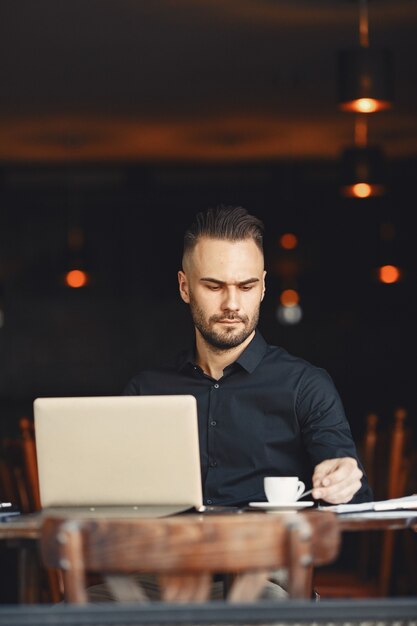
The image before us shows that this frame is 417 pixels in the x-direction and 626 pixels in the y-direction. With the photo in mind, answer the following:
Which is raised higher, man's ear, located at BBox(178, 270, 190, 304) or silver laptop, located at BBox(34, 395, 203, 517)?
man's ear, located at BBox(178, 270, 190, 304)

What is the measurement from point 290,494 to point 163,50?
15.9 ft

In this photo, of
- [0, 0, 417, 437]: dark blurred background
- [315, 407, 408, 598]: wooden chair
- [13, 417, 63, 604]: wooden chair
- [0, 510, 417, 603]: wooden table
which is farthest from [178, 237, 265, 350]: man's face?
[0, 0, 417, 437]: dark blurred background

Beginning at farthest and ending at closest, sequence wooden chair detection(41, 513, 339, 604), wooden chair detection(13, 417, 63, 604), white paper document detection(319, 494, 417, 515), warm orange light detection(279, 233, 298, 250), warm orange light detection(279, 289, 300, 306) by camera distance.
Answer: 1. warm orange light detection(279, 289, 300, 306)
2. warm orange light detection(279, 233, 298, 250)
3. wooden chair detection(13, 417, 63, 604)
4. white paper document detection(319, 494, 417, 515)
5. wooden chair detection(41, 513, 339, 604)

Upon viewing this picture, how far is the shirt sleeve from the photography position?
3.13m

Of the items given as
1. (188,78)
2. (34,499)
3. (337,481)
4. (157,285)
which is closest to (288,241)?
(157,285)

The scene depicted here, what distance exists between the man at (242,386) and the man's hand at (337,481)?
23 centimetres

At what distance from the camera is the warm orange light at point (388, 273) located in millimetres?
11102

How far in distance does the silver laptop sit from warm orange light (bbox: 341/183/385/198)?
4.35 meters

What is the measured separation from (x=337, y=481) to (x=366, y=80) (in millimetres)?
2817

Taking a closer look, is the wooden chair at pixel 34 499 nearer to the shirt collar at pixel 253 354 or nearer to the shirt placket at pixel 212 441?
the shirt placket at pixel 212 441

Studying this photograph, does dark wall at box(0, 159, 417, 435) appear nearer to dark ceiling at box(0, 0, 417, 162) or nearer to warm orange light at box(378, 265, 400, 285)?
warm orange light at box(378, 265, 400, 285)

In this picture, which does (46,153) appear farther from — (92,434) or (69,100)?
(92,434)

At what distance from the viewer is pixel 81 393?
39.8 ft

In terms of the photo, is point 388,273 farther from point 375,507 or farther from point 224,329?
point 375,507
